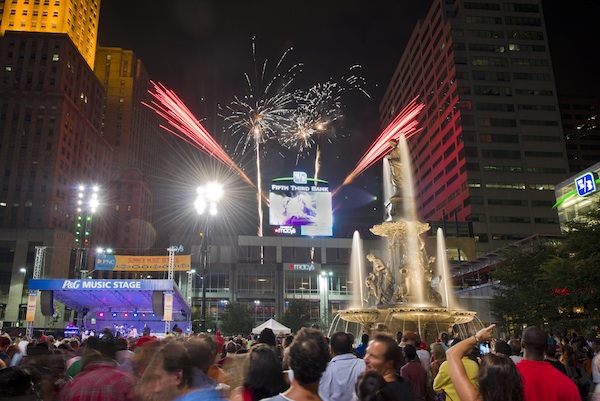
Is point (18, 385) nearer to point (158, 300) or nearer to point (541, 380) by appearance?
point (541, 380)

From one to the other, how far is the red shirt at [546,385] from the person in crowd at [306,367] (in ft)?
6.27

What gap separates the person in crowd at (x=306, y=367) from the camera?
3.44 metres

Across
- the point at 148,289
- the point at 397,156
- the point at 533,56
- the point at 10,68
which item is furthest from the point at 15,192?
the point at 533,56

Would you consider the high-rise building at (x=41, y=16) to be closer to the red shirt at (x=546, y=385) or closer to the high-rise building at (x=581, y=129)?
the red shirt at (x=546, y=385)

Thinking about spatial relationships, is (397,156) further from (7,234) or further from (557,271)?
(7,234)

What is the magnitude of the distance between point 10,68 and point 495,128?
319 ft

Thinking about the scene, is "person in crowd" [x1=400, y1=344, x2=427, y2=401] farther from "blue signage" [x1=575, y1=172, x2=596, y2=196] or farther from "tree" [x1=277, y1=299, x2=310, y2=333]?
"tree" [x1=277, y1=299, x2=310, y2=333]

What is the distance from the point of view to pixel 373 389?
380cm

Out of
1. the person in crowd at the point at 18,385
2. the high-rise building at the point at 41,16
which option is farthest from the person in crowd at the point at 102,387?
the high-rise building at the point at 41,16

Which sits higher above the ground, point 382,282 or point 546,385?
point 382,282

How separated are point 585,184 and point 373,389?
169ft

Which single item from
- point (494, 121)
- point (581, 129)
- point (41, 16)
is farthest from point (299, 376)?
point (581, 129)

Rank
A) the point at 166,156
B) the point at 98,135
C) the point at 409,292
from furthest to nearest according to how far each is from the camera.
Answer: the point at 166,156 < the point at 98,135 < the point at 409,292

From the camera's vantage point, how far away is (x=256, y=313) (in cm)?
7750
